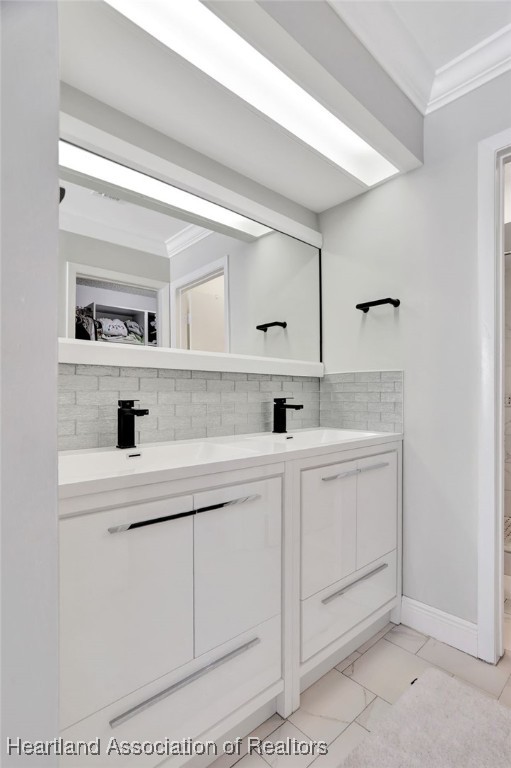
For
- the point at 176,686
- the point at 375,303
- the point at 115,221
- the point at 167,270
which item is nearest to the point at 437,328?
the point at 375,303

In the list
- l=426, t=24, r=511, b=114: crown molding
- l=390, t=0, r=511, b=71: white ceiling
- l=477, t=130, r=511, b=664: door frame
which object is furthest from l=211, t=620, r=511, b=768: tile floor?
l=390, t=0, r=511, b=71: white ceiling

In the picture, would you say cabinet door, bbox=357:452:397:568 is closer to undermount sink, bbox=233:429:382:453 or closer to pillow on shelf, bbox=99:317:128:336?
undermount sink, bbox=233:429:382:453

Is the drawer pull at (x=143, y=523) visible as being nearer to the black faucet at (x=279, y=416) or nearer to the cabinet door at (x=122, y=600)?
the cabinet door at (x=122, y=600)

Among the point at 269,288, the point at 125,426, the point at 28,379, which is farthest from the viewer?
the point at 269,288

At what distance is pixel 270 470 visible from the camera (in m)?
1.25

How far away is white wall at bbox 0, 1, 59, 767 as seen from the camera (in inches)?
17.4

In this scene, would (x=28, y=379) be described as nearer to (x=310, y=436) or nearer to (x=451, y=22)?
(x=310, y=436)

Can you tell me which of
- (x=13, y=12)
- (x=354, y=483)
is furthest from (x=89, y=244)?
(x=354, y=483)

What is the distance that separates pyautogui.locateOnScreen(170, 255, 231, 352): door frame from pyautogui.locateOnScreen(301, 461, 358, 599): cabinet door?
0.76 m

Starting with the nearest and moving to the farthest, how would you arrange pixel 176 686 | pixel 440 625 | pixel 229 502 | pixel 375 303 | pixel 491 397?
pixel 176 686 → pixel 229 502 → pixel 491 397 → pixel 440 625 → pixel 375 303

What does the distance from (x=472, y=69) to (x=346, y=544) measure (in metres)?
2.07

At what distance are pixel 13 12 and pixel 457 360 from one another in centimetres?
177

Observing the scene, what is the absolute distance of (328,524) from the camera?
4.77ft

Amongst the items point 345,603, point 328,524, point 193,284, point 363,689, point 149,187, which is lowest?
point 363,689
